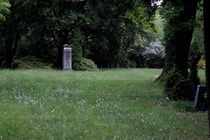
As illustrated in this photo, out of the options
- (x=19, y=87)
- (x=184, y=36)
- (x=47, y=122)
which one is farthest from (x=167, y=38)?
(x=47, y=122)

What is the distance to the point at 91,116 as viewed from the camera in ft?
28.9

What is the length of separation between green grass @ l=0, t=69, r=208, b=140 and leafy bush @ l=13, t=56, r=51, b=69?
15609 mm

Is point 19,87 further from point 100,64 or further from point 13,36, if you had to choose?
point 100,64

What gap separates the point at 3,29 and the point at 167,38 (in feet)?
65.8

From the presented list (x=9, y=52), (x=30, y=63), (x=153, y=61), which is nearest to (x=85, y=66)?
(x=30, y=63)

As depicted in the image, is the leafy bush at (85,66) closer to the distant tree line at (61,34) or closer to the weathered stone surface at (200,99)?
the distant tree line at (61,34)

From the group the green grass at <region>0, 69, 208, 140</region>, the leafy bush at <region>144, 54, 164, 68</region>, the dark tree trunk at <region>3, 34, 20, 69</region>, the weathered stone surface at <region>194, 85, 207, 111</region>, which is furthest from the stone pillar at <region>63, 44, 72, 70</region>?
the weathered stone surface at <region>194, 85, 207, 111</region>

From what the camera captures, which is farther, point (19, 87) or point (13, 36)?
point (13, 36)

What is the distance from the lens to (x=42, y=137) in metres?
6.72

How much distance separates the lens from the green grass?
716 cm

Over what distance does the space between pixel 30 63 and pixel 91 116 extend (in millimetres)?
21908

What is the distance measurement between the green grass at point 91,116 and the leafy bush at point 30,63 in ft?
51.2

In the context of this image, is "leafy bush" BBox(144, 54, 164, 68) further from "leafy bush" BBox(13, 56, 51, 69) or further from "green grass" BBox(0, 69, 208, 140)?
"green grass" BBox(0, 69, 208, 140)

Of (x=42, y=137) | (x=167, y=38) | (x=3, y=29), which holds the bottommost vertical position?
(x=42, y=137)
